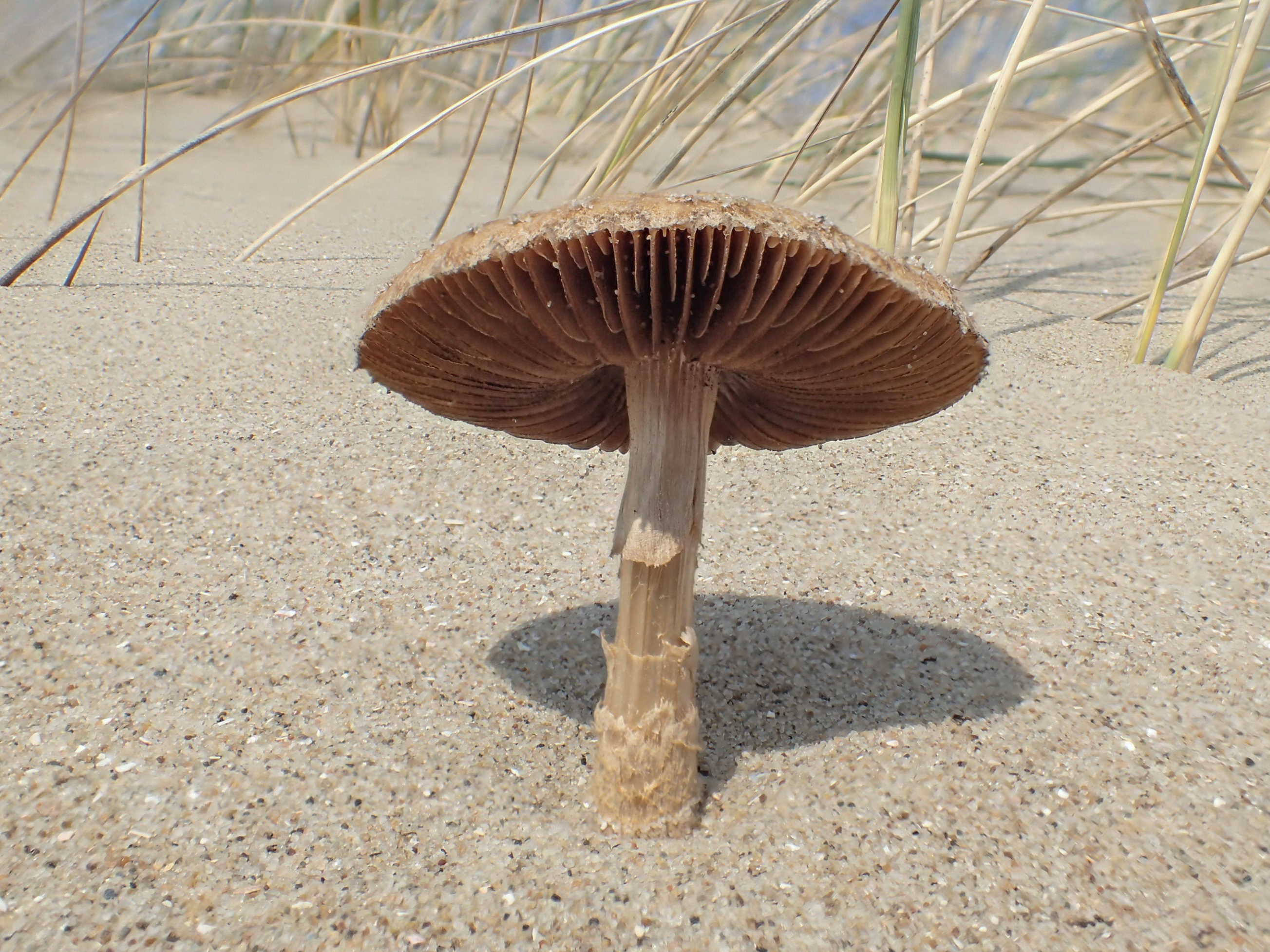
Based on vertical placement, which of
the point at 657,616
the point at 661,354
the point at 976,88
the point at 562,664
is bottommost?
the point at 562,664

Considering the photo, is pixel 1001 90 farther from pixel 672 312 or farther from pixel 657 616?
pixel 657 616

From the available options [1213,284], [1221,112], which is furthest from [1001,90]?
[1213,284]

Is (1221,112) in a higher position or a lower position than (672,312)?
higher

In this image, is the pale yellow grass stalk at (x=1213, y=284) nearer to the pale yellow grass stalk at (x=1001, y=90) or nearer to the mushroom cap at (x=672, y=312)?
the pale yellow grass stalk at (x=1001, y=90)

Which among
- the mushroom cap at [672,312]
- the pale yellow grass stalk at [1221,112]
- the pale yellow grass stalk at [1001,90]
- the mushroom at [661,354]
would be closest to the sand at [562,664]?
the mushroom at [661,354]

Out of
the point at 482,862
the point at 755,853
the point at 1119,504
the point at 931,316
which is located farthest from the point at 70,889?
the point at 1119,504

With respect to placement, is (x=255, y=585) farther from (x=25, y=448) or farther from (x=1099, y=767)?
(x=1099, y=767)

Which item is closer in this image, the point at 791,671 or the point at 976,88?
the point at 791,671

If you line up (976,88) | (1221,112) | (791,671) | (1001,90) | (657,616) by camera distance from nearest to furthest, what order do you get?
1. (657,616)
2. (791,671)
3. (1001,90)
4. (1221,112)
5. (976,88)
